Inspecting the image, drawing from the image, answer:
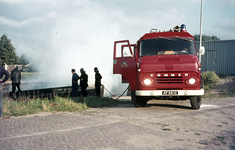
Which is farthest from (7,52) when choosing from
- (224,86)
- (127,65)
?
(127,65)

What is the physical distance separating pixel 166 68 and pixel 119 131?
3.26 metres

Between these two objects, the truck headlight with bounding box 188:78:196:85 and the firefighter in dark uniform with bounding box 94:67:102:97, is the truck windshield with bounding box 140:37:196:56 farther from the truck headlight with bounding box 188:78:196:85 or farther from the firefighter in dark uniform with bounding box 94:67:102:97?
the firefighter in dark uniform with bounding box 94:67:102:97

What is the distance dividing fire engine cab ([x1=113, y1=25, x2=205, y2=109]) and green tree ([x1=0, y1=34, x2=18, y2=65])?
49424 millimetres

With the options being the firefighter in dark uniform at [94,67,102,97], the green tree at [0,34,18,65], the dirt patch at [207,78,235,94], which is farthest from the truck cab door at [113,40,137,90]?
the green tree at [0,34,18,65]

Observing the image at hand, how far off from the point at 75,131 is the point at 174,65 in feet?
13.4

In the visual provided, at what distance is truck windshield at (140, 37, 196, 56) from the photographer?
8.31 metres

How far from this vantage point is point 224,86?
53.6ft

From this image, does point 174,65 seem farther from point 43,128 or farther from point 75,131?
point 43,128

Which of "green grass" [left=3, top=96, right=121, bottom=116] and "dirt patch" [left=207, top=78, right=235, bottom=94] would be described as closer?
"green grass" [left=3, top=96, right=121, bottom=116]

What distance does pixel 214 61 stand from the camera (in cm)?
2467

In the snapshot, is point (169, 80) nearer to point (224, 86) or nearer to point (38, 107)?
point (38, 107)

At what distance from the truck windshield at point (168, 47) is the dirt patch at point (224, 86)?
8466mm

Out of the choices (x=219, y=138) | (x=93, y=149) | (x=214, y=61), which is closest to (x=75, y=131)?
(x=93, y=149)

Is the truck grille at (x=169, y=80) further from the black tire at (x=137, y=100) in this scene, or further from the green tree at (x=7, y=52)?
the green tree at (x=7, y=52)
